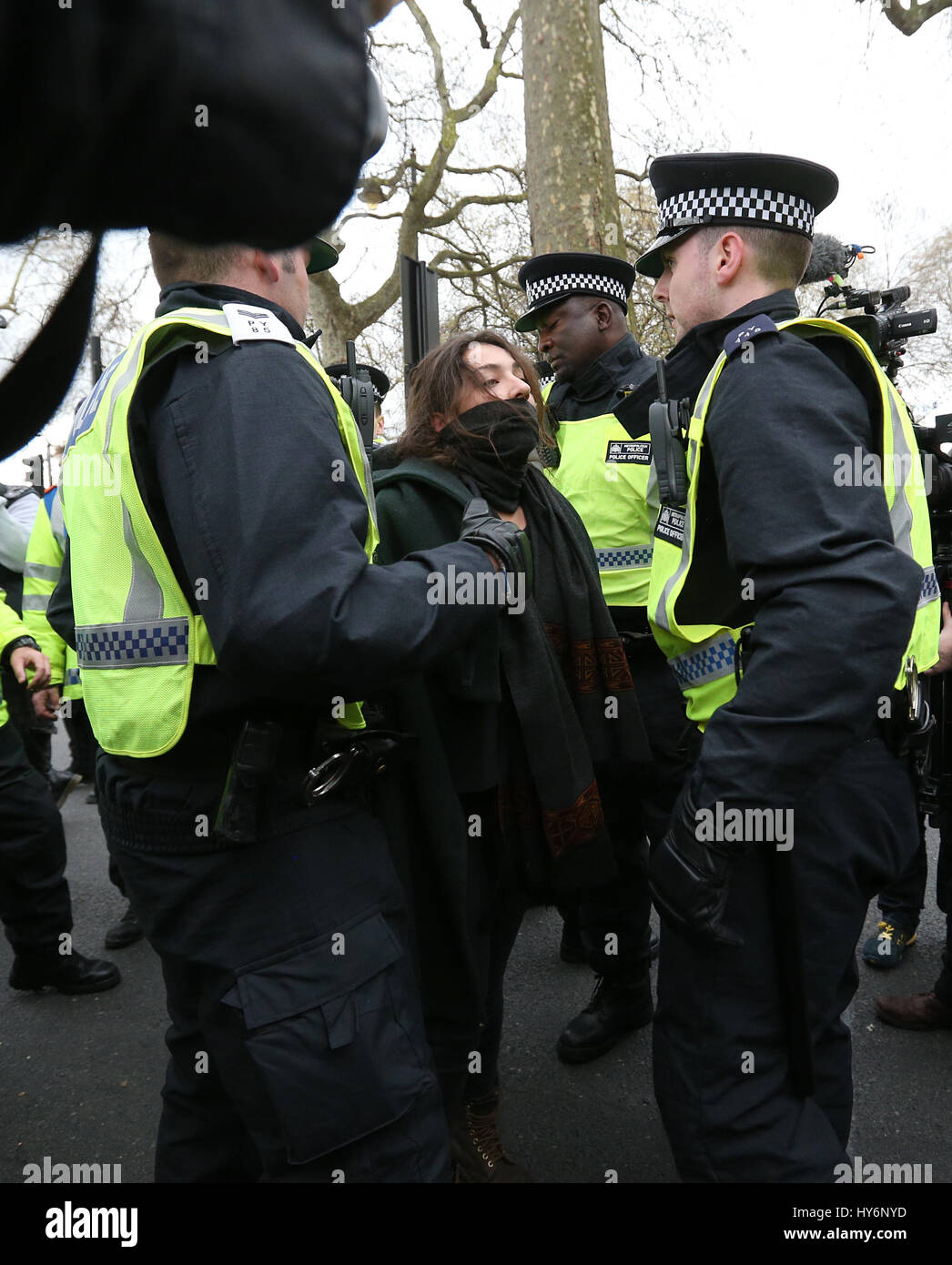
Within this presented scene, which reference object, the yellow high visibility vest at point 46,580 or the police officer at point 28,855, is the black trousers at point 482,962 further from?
the yellow high visibility vest at point 46,580

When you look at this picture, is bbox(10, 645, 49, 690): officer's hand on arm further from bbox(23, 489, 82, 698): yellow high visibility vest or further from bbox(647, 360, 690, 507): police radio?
bbox(647, 360, 690, 507): police radio

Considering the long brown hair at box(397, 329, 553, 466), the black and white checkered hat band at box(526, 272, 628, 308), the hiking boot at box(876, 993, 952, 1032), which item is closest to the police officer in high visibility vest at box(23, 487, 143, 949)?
the long brown hair at box(397, 329, 553, 466)

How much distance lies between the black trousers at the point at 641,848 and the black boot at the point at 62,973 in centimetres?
183

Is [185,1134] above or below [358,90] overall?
below

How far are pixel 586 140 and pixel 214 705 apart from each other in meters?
5.46

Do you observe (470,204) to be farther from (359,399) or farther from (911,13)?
(359,399)

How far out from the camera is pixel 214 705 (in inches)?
56.0

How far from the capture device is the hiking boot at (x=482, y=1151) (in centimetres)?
227

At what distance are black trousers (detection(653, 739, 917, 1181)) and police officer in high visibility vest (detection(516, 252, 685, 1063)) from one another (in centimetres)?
84

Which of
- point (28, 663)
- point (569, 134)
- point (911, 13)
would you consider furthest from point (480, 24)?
point (28, 663)

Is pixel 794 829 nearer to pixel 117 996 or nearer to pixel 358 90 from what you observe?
pixel 358 90

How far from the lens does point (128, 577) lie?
57.3 inches

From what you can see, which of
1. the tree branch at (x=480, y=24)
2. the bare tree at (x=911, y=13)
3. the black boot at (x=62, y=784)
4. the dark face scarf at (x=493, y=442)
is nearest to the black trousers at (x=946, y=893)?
the dark face scarf at (x=493, y=442)
